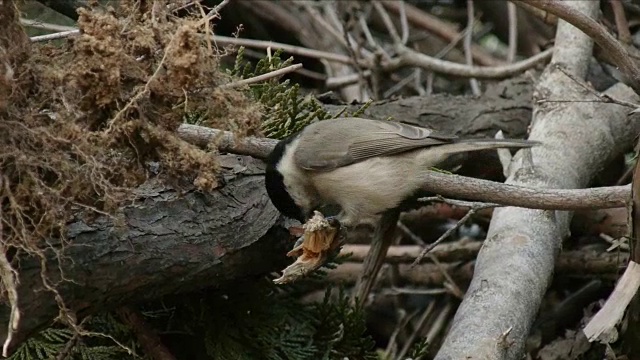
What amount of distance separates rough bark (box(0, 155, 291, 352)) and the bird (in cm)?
13

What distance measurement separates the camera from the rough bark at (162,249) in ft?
5.90

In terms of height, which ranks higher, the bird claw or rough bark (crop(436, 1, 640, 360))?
the bird claw

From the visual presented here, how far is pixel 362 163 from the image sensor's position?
2506 millimetres

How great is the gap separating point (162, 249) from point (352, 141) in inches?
29.2

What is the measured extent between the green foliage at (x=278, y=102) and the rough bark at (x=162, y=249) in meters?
0.19

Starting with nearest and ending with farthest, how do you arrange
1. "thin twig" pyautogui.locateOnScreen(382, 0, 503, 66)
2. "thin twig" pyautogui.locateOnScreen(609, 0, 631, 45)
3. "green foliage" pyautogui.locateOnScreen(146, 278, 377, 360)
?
1. "green foliage" pyautogui.locateOnScreen(146, 278, 377, 360)
2. "thin twig" pyautogui.locateOnScreen(609, 0, 631, 45)
3. "thin twig" pyautogui.locateOnScreen(382, 0, 503, 66)

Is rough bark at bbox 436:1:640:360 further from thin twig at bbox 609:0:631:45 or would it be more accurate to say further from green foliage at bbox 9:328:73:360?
green foliage at bbox 9:328:73:360

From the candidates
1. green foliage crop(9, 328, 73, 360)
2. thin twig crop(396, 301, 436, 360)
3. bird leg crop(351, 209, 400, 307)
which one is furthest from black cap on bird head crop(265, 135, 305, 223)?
thin twig crop(396, 301, 436, 360)

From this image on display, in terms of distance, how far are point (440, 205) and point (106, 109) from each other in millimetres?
2011

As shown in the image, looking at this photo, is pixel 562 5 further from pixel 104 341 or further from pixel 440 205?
pixel 104 341

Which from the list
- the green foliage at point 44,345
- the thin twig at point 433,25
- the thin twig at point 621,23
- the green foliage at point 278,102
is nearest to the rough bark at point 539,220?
the thin twig at point 621,23

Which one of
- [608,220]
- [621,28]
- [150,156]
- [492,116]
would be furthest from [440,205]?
[150,156]

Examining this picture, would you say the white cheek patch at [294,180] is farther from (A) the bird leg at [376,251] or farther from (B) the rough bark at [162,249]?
(A) the bird leg at [376,251]

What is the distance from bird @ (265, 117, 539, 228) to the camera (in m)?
2.43
